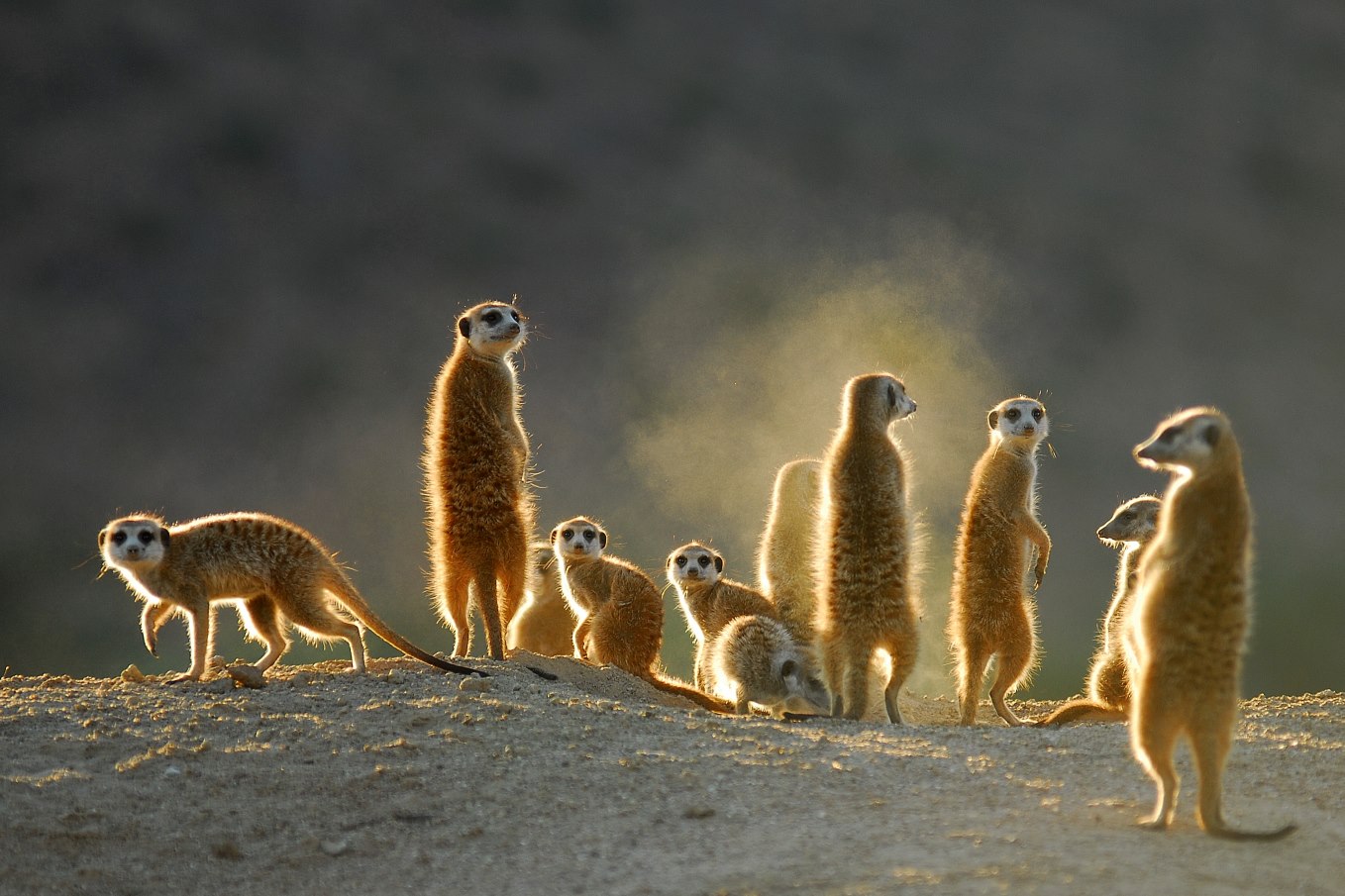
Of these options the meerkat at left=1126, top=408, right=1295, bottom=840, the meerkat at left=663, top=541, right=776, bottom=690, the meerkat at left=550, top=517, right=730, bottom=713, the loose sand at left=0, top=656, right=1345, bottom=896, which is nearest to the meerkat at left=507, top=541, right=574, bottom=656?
the meerkat at left=550, top=517, right=730, bottom=713

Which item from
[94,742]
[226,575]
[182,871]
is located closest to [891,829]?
[182,871]

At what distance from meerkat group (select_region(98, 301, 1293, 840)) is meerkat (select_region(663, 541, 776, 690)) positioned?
1 cm

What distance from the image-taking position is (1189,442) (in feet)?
13.7

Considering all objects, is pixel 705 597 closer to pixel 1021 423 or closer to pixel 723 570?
pixel 723 570

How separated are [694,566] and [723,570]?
0.31m

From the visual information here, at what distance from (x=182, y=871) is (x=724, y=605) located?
3604 millimetres

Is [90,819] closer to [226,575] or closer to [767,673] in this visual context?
[226,575]

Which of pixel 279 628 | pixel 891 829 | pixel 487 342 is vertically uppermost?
pixel 487 342

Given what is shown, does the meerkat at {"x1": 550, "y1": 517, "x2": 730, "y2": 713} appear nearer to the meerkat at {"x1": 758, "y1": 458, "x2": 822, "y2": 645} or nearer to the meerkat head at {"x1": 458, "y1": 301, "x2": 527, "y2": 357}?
the meerkat at {"x1": 758, "y1": 458, "x2": 822, "y2": 645}

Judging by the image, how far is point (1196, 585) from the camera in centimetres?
411

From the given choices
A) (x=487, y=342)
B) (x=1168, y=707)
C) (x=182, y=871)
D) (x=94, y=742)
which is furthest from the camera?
(x=487, y=342)

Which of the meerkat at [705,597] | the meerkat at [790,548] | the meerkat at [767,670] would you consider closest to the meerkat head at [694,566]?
the meerkat at [705,597]

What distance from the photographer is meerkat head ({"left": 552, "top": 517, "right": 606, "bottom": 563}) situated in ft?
25.6

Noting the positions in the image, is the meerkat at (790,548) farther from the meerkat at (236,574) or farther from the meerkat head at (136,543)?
the meerkat head at (136,543)
